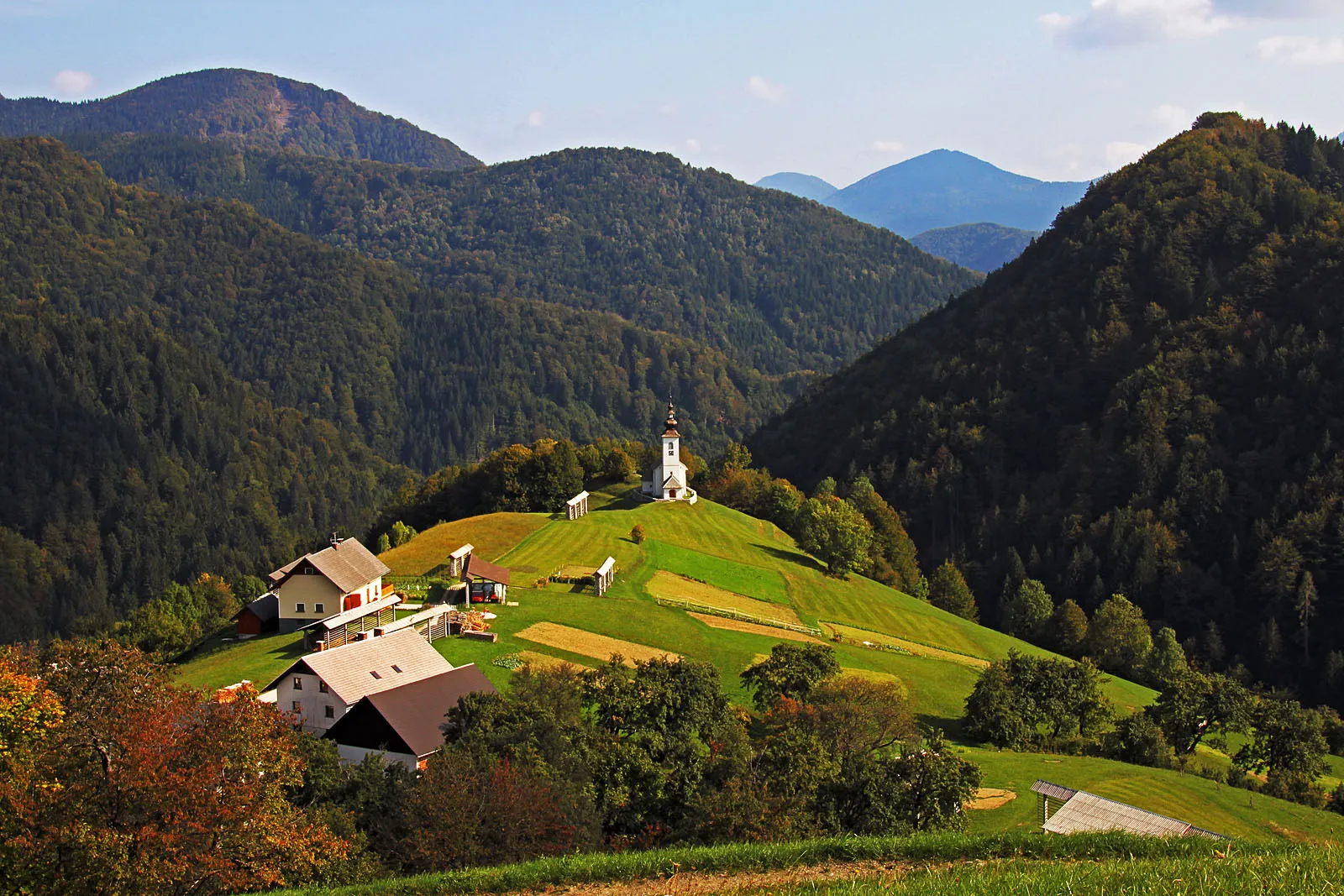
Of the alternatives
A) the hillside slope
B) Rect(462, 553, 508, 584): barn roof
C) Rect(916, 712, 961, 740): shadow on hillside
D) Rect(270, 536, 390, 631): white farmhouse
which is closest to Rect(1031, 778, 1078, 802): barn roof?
Rect(916, 712, 961, 740): shadow on hillside

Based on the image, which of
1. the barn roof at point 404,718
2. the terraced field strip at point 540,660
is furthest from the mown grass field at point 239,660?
the terraced field strip at point 540,660

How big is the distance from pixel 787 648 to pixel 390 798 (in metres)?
24.5

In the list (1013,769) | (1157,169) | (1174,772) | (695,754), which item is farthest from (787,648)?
(1157,169)

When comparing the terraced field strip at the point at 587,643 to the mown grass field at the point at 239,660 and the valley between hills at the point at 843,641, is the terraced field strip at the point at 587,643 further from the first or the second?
the mown grass field at the point at 239,660

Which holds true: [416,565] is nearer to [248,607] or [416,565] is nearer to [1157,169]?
[248,607]

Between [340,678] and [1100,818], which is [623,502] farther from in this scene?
[1100,818]

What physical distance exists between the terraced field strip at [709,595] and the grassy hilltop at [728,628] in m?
0.19

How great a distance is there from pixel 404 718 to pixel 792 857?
23851mm

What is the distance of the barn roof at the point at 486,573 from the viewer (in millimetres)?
67375

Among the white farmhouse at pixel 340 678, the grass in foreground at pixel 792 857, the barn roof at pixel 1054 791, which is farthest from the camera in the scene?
the white farmhouse at pixel 340 678

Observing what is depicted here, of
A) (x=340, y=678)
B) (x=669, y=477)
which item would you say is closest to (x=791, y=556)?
(x=669, y=477)

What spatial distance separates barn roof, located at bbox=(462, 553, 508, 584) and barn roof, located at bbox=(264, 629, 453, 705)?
50.2ft

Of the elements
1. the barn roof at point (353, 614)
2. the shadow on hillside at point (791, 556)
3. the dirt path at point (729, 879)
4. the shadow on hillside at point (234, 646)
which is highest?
the dirt path at point (729, 879)

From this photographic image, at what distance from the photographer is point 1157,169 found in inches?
7293
